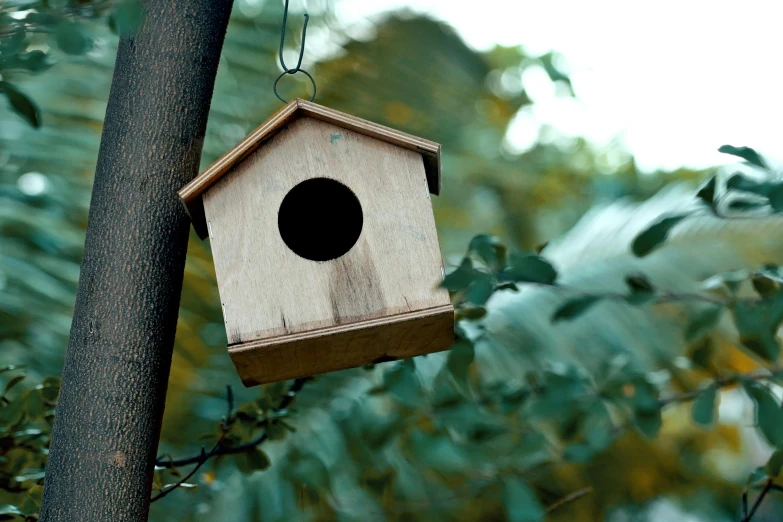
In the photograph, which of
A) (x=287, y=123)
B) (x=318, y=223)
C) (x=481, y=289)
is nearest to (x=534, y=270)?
(x=481, y=289)

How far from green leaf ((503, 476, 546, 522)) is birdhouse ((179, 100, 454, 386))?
0.79 ft

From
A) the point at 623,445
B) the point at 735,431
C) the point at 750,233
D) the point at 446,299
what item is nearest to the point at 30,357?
the point at 446,299

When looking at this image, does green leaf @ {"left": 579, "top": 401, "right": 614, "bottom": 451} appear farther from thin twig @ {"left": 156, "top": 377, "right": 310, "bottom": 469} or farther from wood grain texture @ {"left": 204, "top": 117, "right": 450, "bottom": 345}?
thin twig @ {"left": 156, "top": 377, "right": 310, "bottom": 469}

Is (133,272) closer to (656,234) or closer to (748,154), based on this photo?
(656,234)

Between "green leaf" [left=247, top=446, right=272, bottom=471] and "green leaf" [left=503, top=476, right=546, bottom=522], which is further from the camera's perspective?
"green leaf" [left=247, top=446, right=272, bottom=471]

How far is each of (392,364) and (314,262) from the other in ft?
2.52

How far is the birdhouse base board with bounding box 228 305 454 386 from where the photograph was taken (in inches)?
41.1

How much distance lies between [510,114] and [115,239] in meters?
5.42

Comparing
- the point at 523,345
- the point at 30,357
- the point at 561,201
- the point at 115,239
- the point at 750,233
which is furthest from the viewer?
the point at 561,201

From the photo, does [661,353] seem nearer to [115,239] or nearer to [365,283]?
[365,283]

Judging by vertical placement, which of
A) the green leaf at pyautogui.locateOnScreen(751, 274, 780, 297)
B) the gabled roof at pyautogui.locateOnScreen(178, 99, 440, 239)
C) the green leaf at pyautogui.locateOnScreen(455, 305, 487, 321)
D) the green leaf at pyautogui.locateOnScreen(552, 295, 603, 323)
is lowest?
the green leaf at pyautogui.locateOnScreen(751, 274, 780, 297)

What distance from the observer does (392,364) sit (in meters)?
1.81

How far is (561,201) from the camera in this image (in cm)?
529

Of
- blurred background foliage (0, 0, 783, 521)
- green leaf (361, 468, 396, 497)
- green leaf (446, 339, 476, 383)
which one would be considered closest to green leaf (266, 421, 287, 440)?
blurred background foliage (0, 0, 783, 521)
